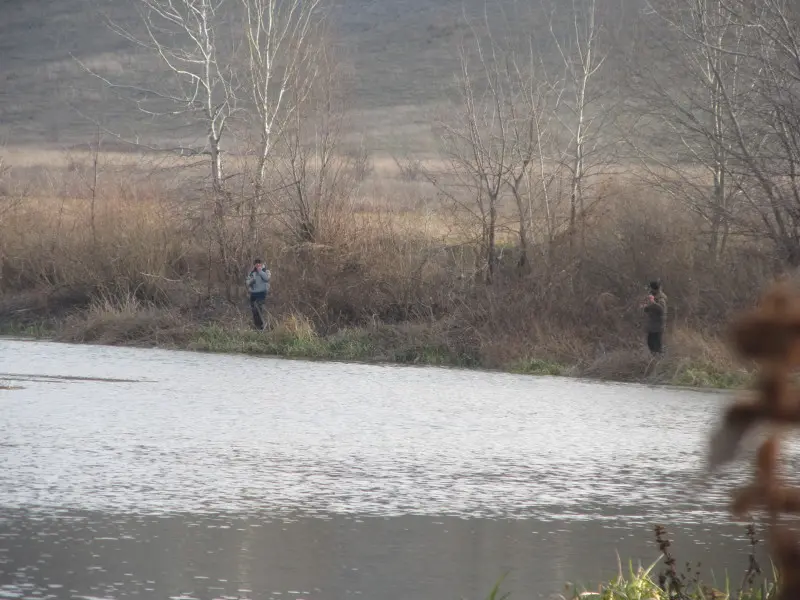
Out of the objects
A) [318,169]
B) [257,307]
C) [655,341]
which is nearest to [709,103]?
[655,341]

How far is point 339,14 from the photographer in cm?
9819

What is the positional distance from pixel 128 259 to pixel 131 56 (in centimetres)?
6134

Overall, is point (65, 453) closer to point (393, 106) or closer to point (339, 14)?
point (393, 106)

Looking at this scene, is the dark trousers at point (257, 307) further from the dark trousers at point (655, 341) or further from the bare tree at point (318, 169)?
the dark trousers at point (655, 341)

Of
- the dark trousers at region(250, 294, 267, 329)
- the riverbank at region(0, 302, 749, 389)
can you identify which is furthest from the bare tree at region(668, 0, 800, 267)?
the dark trousers at region(250, 294, 267, 329)

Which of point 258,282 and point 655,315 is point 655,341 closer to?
point 655,315

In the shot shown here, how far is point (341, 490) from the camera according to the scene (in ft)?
37.2

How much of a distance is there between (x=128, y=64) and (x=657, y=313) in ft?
242

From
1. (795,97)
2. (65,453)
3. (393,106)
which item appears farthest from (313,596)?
(393,106)

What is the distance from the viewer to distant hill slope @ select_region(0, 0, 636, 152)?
3295 inches

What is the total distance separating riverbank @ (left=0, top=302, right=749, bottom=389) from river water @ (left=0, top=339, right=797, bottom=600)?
2500 millimetres

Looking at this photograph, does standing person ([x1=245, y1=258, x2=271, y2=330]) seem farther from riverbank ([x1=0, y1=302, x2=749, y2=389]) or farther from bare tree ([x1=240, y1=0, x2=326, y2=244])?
bare tree ([x1=240, y1=0, x2=326, y2=244])

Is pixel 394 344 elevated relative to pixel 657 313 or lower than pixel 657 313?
lower

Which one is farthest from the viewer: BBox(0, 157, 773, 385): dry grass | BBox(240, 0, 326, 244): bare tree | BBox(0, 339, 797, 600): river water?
BBox(240, 0, 326, 244): bare tree
